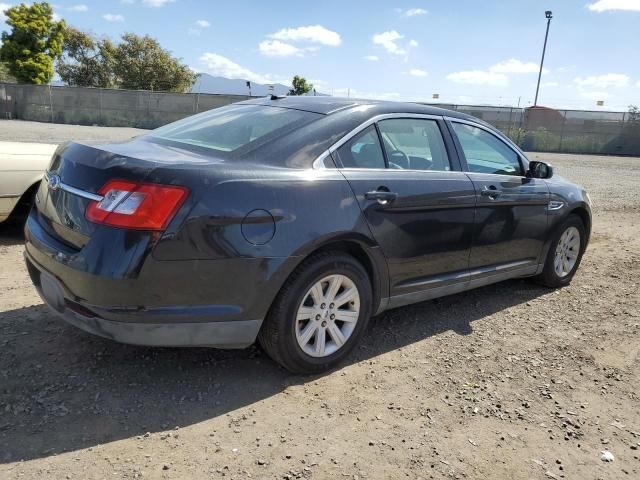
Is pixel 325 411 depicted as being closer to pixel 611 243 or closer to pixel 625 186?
pixel 611 243

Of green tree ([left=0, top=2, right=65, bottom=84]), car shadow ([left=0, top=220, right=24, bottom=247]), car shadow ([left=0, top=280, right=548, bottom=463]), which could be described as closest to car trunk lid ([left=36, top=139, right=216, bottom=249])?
car shadow ([left=0, top=280, right=548, bottom=463])

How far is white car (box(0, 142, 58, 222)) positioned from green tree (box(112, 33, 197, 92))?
43809 mm

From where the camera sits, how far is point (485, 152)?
4449 mm

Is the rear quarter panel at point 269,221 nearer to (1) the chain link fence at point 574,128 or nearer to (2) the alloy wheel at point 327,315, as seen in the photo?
(2) the alloy wheel at point 327,315

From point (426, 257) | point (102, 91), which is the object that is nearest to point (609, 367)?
point (426, 257)

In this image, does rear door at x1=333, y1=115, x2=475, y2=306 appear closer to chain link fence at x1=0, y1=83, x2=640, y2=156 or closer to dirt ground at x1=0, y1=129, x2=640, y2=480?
dirt ground at x1=0, y1=129, x2=640, y2=480

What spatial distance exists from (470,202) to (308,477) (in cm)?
235

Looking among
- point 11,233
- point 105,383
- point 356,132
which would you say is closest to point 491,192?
point 356,132

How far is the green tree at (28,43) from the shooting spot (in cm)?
3966

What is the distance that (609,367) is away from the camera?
3.78 meters

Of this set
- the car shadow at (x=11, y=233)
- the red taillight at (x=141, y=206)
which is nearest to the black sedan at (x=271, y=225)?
the red taillight at (x=141, y=206)

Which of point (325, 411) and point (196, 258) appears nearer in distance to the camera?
point (196, 258)

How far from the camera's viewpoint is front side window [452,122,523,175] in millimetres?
4211

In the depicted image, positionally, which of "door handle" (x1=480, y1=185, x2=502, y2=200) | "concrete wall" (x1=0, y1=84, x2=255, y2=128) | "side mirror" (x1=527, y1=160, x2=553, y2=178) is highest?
"concrete wall" (x1=0, y1=84, x2=255, y2=128)
